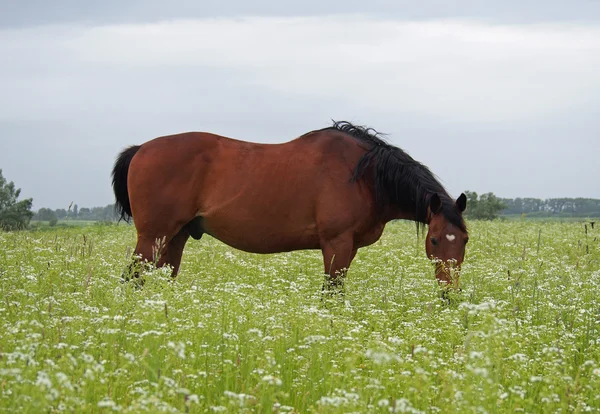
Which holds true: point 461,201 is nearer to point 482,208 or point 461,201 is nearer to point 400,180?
point 400,180

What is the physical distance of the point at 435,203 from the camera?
8453mm

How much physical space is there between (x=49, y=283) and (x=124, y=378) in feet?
8.59

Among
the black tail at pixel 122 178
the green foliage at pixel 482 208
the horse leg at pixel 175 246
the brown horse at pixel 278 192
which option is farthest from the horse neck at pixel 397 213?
the green foliage at pixel 482 208

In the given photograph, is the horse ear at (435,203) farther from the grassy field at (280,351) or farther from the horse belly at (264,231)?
the horse belly at (264,231)

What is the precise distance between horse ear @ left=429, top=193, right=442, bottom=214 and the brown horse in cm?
26

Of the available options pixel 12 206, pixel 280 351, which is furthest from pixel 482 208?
pixel 280 351

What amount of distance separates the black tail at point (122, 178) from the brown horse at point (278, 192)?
54cm

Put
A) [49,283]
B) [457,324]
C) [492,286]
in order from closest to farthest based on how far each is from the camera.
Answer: [457,324]
[49,283]
[492,286]

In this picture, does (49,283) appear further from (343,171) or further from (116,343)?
(343,171)

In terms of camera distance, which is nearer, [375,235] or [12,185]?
[375,235]

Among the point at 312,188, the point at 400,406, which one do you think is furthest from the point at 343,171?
the point at 400,406

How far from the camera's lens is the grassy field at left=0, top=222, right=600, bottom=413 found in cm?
360

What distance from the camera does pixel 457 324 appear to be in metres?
5.68

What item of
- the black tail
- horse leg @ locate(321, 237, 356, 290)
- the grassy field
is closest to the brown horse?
horse leg @ locate(321, 237, 356, 290)
